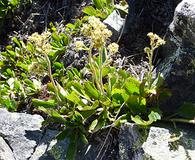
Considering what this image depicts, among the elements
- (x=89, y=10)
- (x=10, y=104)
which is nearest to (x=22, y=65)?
(x=10, y=104)

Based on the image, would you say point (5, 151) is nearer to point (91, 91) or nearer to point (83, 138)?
point (83, 138)

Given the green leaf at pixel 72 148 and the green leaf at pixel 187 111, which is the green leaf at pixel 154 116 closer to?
the green leaf at pixel 187 111

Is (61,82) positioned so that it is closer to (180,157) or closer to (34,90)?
(34,90)

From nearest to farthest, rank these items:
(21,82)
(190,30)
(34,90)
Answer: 1. (190,30)
2. (34,90)
3. (21,82)

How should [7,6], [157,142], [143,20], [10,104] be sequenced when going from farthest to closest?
[7,6] → [143,20] → [10,104] → [157,142]

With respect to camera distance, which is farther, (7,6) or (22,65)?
(7,6)

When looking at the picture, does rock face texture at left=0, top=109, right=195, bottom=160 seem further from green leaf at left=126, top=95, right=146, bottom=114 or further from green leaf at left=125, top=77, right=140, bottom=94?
green leaf at left=125, top=77, right=140, bottom=94

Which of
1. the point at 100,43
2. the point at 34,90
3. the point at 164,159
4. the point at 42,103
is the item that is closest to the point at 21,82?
the point at 34,90

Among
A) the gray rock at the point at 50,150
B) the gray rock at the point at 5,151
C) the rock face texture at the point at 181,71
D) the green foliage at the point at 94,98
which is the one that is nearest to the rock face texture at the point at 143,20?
the green foliage at the point at 94,98
